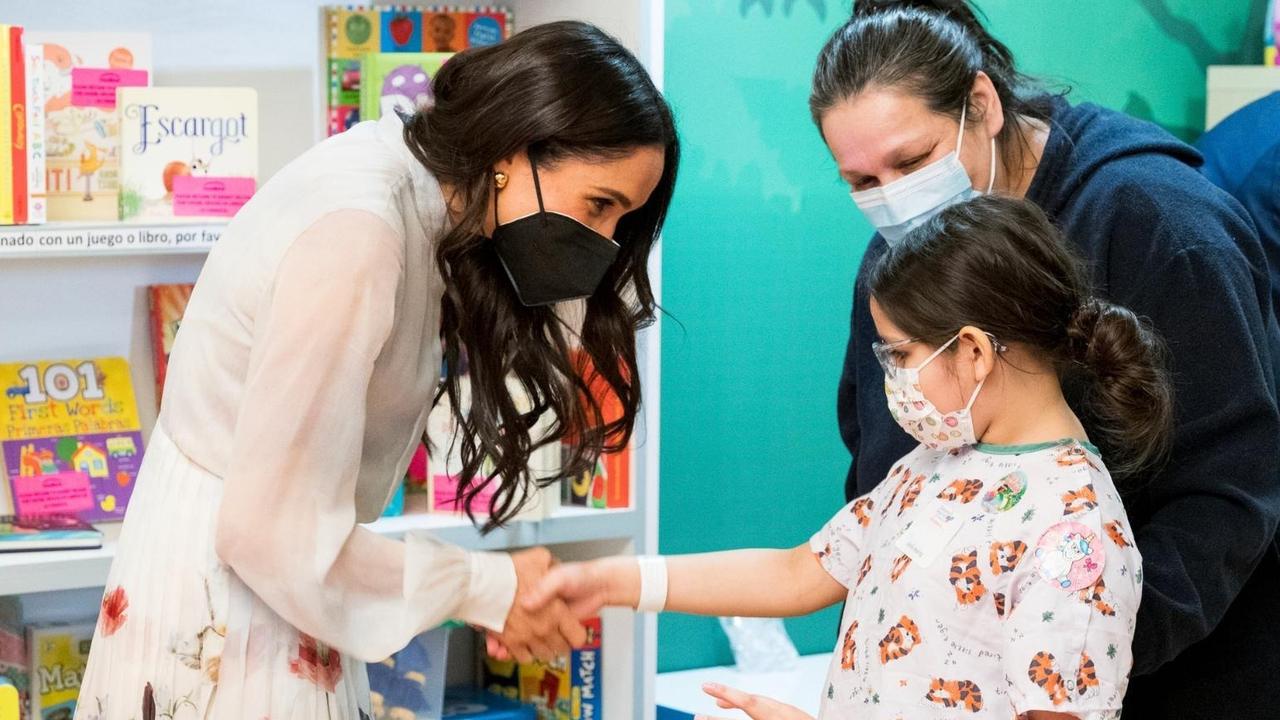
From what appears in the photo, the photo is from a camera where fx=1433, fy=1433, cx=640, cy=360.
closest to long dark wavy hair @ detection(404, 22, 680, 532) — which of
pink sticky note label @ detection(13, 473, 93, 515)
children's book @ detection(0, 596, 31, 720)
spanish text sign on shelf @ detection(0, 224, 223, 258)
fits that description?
spanish text sign on shelf @ detection(0, 224, 223, 258)

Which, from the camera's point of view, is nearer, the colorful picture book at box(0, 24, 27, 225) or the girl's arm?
the girl's arm

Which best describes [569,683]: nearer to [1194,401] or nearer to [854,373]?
[854,373]

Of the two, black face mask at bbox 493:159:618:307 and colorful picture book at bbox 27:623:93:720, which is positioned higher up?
black face mask at bbox 493:159:618:307

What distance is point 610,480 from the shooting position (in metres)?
2.42

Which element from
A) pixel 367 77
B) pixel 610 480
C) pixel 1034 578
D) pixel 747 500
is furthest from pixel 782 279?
pixel 1034 578

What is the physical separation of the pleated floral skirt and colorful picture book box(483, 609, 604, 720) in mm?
1064

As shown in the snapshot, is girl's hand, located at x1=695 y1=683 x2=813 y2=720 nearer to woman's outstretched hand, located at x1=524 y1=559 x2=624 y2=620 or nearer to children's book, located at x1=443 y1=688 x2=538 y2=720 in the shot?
woman's outstretched hand, located at x1=524 y1=559 x2=624 y2=620

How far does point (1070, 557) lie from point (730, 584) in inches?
19.2

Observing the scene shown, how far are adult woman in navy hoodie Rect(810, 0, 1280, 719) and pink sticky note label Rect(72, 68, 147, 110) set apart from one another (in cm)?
111

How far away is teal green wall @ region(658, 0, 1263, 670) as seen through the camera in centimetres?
297

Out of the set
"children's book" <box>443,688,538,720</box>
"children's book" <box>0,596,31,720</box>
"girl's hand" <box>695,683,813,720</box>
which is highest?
"girl's hand" <box>695,683,813,720</box>

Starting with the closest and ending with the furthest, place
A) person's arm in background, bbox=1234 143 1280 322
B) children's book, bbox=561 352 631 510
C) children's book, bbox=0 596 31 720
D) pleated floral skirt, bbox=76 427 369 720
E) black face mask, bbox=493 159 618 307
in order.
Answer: pleated floral skirt, bbox=76 427 369 720, black face mask, bbox=493 159 618 307, children's book, bbox=0 596 31 720, children's book, bbox=561 352 631 510, person's arm in background, bbox=1234 143 1280 322

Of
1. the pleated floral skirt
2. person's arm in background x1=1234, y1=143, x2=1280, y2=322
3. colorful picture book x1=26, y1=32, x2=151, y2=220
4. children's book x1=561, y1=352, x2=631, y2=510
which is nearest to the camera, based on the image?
the pleated floral skirt

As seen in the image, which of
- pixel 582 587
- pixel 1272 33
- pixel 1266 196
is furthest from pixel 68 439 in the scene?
pixel 1272 33
